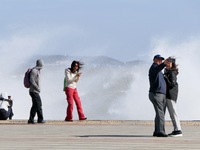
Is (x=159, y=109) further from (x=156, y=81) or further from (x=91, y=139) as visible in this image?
(x=91, y=139)

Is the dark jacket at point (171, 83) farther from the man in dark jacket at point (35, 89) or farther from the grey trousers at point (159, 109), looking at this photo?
the man in dark jacket at point (35, 89)

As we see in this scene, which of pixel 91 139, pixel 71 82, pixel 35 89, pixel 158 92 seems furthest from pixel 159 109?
pixel 71 82

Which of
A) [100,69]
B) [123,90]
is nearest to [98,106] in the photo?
[123,90]

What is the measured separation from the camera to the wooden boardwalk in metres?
15.9

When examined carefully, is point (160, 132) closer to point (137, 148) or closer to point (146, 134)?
point (146, 134)

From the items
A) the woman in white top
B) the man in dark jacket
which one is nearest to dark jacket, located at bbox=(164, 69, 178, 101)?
the man in dark jacket

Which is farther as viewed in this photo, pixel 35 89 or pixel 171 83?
pixel 35 89

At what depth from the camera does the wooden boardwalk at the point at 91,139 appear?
15883 millimetres

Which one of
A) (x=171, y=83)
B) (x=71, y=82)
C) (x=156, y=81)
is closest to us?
(x=156, y=81)

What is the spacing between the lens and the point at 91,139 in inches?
711

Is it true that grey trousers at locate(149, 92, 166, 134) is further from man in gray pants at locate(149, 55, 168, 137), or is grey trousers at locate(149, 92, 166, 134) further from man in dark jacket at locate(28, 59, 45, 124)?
man in dark jacket at locate(28, 59, 45, 124)

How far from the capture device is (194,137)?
19.0 m

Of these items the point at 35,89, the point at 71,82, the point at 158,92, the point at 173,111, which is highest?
the point at 71,82

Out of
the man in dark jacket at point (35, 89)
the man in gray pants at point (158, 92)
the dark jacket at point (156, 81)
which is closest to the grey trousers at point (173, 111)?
the man in gray pants at point (158, 92)
